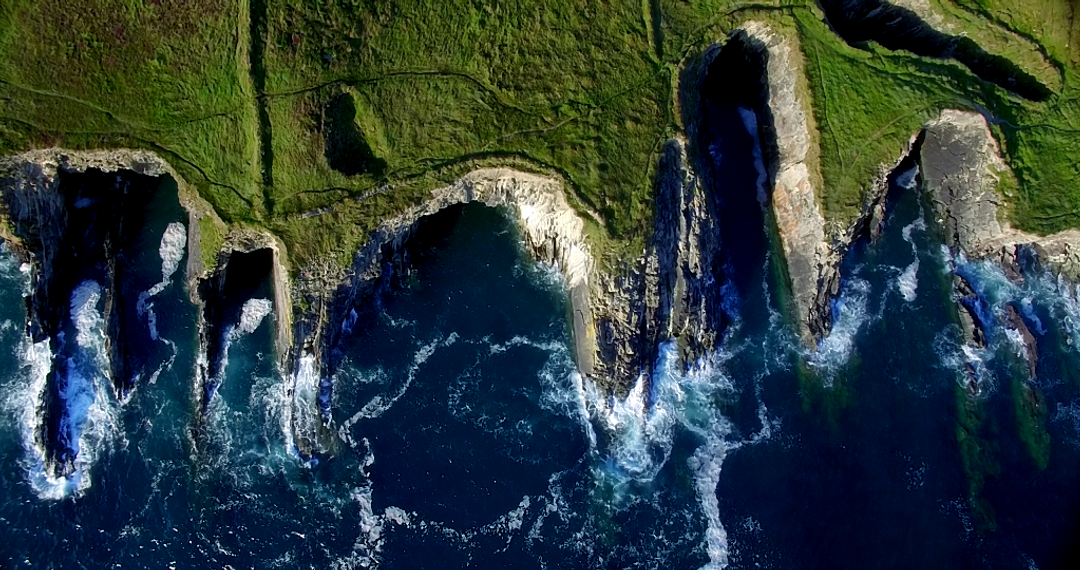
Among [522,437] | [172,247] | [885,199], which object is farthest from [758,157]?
[172,247]

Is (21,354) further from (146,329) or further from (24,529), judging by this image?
(24,529)

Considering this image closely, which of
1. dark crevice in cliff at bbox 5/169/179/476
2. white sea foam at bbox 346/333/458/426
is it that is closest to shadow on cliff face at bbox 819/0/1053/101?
white sea foam at bbox 346/333/458/426

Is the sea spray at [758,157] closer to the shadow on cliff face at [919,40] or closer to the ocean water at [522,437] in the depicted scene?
the ocean water at [522,437]

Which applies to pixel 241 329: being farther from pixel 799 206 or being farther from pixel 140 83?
pixel 799 206

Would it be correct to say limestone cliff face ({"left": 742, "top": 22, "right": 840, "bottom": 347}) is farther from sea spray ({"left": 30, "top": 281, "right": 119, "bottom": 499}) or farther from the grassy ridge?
sea spray ({"left": 30, "top": 281, "right": 119, "bottom": 499})

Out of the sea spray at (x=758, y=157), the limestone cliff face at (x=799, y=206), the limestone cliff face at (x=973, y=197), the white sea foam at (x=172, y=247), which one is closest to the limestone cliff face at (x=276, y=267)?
the white sea foam at (x=172, y=247)

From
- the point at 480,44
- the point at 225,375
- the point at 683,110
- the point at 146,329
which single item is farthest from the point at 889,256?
the point at 146,329
